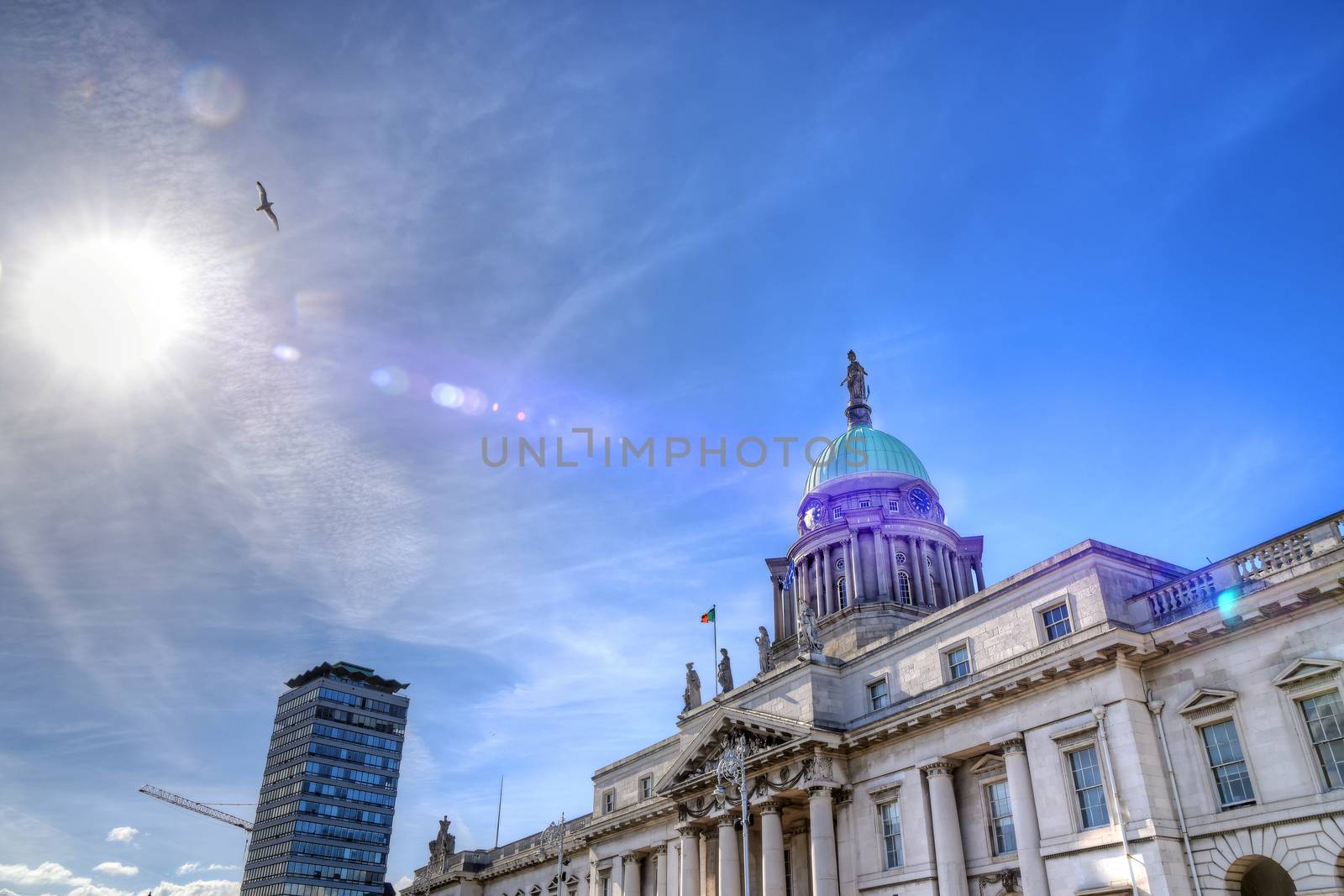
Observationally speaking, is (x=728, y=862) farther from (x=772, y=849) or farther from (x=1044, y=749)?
(x=1044, y=749)

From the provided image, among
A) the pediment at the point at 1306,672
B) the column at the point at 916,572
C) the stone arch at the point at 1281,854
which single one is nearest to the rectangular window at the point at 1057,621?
the pediment at the point at 1306,672

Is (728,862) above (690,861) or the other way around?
the other way around

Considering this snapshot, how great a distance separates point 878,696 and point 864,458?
25.8 meters

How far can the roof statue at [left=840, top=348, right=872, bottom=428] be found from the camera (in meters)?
74.9

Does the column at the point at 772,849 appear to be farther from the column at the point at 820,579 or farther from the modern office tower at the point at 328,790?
the modern office tower at the point at 328,790

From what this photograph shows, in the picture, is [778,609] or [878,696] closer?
[878,696]

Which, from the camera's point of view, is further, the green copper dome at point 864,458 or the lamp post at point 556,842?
the green copper dome at point 864,458

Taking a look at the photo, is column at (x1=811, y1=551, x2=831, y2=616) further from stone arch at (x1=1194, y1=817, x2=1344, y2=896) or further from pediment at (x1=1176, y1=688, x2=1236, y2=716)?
stone arch at (x1=1194, y1=817, x2=1344, y2=896)

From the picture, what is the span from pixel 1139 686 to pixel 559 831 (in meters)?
39.9

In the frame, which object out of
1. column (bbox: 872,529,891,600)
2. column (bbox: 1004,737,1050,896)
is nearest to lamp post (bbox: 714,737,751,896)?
column (bbox: 1004,737,1050,896)

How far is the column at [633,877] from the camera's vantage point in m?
56.4

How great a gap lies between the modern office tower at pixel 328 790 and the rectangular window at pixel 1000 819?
136 meters

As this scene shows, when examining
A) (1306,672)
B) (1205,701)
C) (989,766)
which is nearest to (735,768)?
(989,766)

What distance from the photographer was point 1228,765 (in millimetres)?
30109
